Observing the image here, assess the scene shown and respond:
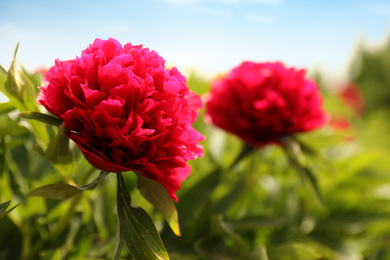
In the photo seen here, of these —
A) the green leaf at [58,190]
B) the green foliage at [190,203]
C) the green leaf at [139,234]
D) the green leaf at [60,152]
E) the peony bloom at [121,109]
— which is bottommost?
the green foliage at [190,203]

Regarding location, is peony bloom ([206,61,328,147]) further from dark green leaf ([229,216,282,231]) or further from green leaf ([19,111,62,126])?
green leaf ([19,111,62,126])

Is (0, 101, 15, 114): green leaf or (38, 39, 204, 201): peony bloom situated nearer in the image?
(38, 39, 204, 201): peony bloom

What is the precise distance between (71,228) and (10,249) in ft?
0.27

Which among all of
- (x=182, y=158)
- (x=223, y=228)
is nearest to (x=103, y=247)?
(x=223, y=228)

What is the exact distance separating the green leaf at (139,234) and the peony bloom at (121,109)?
1.6 inches

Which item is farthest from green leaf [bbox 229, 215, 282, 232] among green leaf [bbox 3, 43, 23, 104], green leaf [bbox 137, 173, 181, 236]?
green leaf [bbox 3, 43, 23, 104]

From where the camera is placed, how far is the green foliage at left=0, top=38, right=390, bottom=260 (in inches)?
15.1

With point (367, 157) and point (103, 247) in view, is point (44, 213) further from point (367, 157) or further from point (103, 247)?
point (367, 157)

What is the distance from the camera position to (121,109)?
33 cm

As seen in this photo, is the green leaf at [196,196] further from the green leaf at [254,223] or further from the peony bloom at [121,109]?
the peony bloom at [121,109]

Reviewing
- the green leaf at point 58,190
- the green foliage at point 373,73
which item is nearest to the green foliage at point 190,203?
the green leaf at point 58,190

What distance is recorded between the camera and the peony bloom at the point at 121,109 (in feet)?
1.09

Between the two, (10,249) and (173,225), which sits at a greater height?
(173,225)

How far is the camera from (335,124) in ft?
4.91
